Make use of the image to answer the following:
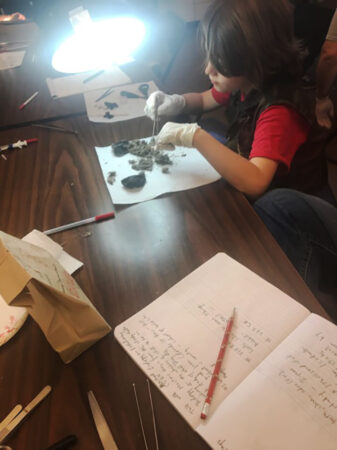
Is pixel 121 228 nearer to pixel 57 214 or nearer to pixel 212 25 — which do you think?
pixel 57 214

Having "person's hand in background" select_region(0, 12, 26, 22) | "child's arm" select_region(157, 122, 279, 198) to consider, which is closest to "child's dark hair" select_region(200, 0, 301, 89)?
"child's arm" select_region(157, 122, 279, 198)

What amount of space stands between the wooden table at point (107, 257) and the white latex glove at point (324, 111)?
→ 1.50 ft

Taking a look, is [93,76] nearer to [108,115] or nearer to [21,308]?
[108,115]

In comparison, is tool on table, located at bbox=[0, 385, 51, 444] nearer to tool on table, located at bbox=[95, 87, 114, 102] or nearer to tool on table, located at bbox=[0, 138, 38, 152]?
tool on table, located at bbox=[0, 138, 38, 152]

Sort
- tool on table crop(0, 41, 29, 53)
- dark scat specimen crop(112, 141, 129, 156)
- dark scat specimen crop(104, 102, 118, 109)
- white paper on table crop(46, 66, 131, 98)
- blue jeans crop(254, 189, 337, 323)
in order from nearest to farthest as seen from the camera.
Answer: blue jeans crop(254, 189, 337, 323)
dark scat specimen crop(112, 141, 129, 156)
dark scat specimen crop(104, 102, 118, 109)
white paper on table crop(46, 66, 131, 98)
tool on table crop(0, 41, 29, 53)

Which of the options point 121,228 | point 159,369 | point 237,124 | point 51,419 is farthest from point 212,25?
point 51,419

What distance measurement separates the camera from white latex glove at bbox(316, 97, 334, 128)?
1041 millimetres

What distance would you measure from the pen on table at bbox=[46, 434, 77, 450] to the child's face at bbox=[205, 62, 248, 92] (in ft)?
3.12

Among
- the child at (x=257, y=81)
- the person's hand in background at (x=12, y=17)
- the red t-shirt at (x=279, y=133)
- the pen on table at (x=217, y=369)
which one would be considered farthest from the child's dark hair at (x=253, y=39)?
the person's hand in background at (x=12, y=17)

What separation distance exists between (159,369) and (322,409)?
0.83 ft

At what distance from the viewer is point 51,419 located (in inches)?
19.4

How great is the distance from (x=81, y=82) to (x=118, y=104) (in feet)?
1.00

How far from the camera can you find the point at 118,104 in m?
1.24

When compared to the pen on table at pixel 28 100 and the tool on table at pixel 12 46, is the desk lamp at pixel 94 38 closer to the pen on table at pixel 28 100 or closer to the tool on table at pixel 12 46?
the pen on table at pixel 28 100
